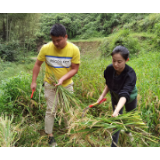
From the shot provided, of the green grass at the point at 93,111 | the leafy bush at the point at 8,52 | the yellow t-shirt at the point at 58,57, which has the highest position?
the leafy bush at the point at 8,52

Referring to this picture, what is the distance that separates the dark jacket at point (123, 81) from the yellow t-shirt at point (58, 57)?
59 centimetres

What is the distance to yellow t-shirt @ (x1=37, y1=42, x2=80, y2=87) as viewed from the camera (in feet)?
6.43

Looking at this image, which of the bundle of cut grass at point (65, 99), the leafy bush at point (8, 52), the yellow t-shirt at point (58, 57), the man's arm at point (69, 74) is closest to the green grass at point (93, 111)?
the bundle of cut grass at point (65, 99)

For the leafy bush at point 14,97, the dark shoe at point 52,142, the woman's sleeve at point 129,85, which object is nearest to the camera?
the woman's sleeve at point 129,85

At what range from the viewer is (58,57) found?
1969mm

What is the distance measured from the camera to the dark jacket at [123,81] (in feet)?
4.78

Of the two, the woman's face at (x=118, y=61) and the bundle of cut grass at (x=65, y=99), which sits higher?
the woman's face at (x=118, y=61)

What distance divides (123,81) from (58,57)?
0.93 meters

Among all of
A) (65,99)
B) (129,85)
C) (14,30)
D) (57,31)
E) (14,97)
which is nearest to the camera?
(129,85)

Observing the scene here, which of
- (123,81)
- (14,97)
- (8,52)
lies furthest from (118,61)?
(8,52)

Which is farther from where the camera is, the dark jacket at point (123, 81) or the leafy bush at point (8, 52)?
the leafy bush at point (8, 52)

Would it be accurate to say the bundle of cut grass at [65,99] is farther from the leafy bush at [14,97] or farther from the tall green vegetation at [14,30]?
the tall green vegetation at [14,30]

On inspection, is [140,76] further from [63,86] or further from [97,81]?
[63,86]

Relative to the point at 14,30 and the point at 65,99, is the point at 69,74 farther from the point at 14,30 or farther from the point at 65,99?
the point at 14,30
